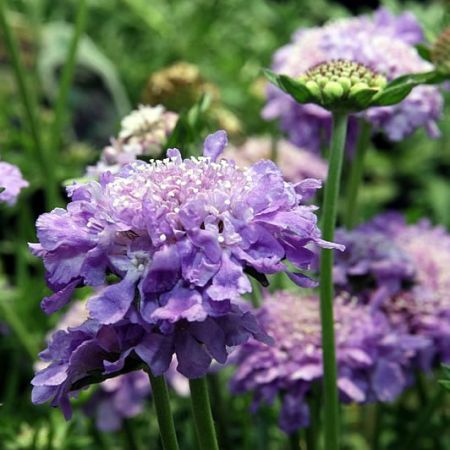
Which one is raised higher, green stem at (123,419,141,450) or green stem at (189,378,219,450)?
green stem at (189,378,219,450)

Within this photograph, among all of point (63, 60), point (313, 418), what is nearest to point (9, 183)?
point (313, 418)

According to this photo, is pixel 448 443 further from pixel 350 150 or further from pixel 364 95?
pixel 364 95

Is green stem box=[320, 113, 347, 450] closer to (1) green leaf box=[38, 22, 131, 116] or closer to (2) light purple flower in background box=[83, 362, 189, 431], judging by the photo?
(2) light purple flower in background box=[83, 362, 189, 431]

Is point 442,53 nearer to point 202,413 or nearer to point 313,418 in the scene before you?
point 313,418

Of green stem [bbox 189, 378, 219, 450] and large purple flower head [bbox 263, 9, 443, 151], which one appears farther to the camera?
large purple flower head [bbox 263, 9, 443, 151]

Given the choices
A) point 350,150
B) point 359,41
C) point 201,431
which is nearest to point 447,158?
point 350,150

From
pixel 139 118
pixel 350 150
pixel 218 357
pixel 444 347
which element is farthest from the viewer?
pixel 350 150

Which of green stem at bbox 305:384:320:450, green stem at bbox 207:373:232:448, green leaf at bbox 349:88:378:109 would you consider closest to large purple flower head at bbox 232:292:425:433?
green stem at bbox 305:384:320:450
